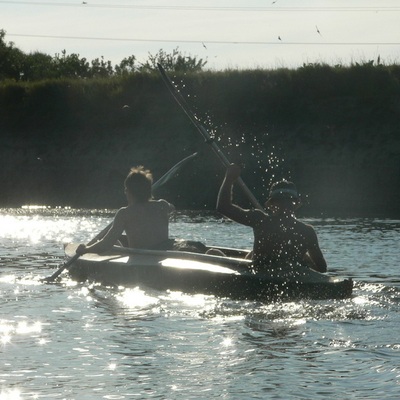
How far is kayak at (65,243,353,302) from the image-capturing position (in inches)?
512

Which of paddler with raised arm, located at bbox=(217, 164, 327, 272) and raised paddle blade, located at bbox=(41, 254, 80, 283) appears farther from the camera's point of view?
raised paddle blade, located at bbox=(41, 254, 80, 283)

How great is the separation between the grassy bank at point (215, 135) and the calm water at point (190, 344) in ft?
77.5

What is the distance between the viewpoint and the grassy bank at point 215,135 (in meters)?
40.9

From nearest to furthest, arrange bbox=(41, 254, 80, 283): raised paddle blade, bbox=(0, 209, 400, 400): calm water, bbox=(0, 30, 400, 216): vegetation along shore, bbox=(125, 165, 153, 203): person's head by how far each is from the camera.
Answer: bbox=(0, 209, 400, 400): calm water → bbox=(125, 165, 153, 203): person's head → bbox=(41, 254, 80, 283): raised paddle blade → bbox=(0, 30, 400, 216): vegetation along shore

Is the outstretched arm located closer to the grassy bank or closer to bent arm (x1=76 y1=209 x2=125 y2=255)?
bent arm (x1=76 y1=209 x2=125 y2=255)

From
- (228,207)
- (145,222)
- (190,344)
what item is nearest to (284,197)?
(228,207)

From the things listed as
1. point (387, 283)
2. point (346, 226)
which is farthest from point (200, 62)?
point (387, 283)

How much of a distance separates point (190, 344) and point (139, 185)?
14.1 feet

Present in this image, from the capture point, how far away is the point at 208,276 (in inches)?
539

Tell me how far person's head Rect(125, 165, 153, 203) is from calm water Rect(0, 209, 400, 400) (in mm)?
1102

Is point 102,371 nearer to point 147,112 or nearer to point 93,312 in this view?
point 93,312

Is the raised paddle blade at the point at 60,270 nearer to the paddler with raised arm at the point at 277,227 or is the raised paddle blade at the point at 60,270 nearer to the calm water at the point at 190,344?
the calm water at the point at 190,344

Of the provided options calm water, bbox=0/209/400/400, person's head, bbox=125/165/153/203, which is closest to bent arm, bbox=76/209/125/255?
person's head, bbox=125/165/153/203

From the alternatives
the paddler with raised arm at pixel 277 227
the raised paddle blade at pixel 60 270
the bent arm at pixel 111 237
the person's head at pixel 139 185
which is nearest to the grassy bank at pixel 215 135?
the raised paddle blade at pixel 60 270
